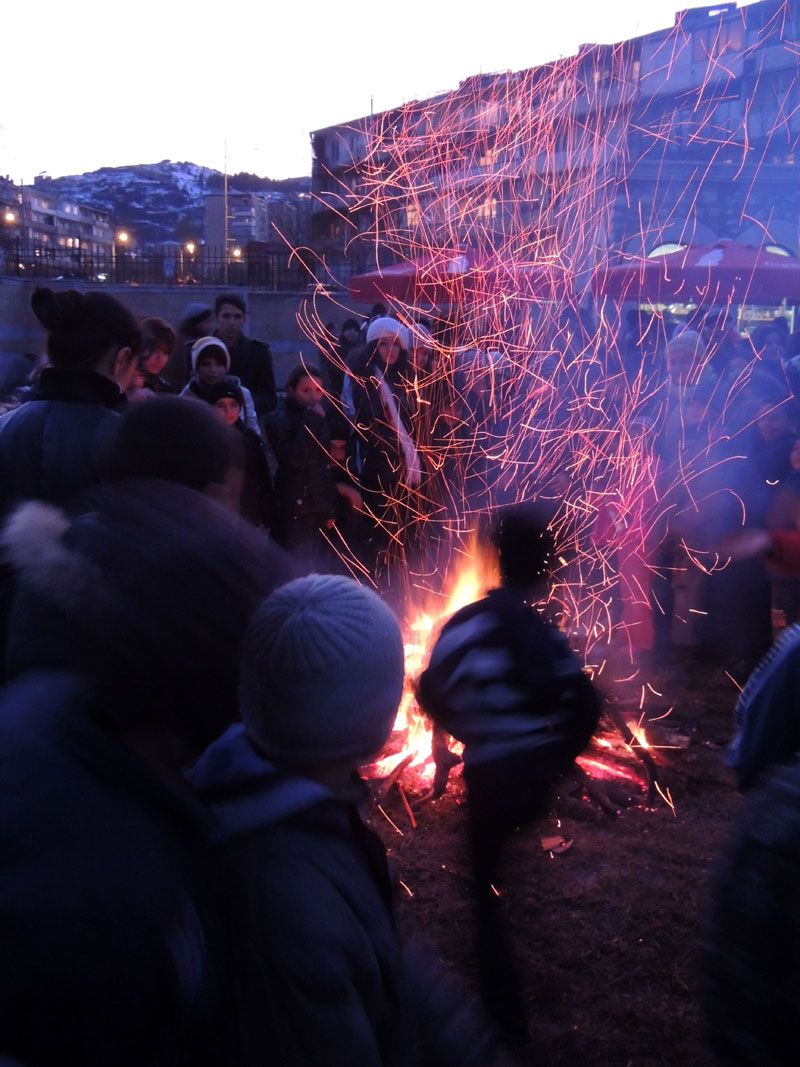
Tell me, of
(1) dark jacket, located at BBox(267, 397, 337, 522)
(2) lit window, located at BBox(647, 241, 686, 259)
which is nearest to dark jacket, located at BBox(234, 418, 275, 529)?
(1) dark jacket, located at BBox(267, 397, 337, 522)

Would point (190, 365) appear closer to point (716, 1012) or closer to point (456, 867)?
point (456, 867)

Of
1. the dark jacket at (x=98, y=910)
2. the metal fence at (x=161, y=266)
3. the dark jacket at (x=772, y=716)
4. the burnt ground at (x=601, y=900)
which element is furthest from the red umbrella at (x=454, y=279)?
the metal fence at (x=161, y=266)

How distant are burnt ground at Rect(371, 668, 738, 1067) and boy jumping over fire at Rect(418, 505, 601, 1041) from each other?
20cm

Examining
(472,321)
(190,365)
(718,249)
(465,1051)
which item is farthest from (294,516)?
(718,249)

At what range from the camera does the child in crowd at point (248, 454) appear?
198 inches

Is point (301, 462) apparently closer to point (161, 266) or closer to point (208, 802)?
point (208, 802)

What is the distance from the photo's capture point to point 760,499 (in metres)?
5.57

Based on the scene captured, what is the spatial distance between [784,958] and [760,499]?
4904 millimetres

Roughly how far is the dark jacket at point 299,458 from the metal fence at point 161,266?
42.1ft

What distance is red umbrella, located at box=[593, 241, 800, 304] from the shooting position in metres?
8.73

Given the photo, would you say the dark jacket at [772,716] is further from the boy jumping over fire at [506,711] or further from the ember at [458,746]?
the ember at [458,746]

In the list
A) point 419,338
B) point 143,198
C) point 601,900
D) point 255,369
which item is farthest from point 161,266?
point 143,198

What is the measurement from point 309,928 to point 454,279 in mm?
6368

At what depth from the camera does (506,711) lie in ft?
8.61
